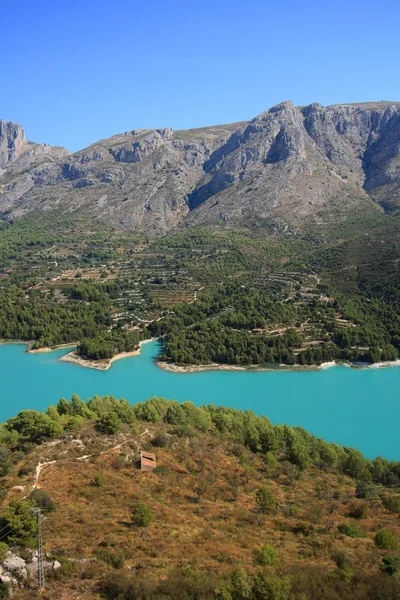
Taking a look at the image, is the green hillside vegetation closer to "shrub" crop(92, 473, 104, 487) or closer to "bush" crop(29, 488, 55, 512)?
"shrub" crop(92, 473, 104, 487)

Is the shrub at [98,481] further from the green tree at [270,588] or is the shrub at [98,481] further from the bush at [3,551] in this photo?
the green tree at [270,588]

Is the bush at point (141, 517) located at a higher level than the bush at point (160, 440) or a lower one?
higher

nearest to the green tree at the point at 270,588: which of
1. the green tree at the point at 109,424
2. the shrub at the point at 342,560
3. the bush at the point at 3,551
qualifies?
the shrub at the point at 342,560

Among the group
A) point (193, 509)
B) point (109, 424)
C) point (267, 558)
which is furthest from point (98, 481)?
point (267, 558)

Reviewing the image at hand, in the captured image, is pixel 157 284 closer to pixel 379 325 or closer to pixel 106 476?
pixel 379 325

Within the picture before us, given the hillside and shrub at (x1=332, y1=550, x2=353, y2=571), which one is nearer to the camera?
the hillside

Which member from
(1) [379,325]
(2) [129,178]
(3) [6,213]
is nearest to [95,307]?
(1) [379,325]

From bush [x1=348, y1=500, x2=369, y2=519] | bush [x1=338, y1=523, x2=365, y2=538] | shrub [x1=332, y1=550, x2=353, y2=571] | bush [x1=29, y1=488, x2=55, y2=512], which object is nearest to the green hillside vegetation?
bush [x1=348, y1=500, x2=369, y2=519]

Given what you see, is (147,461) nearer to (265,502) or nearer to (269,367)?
(265,502)
